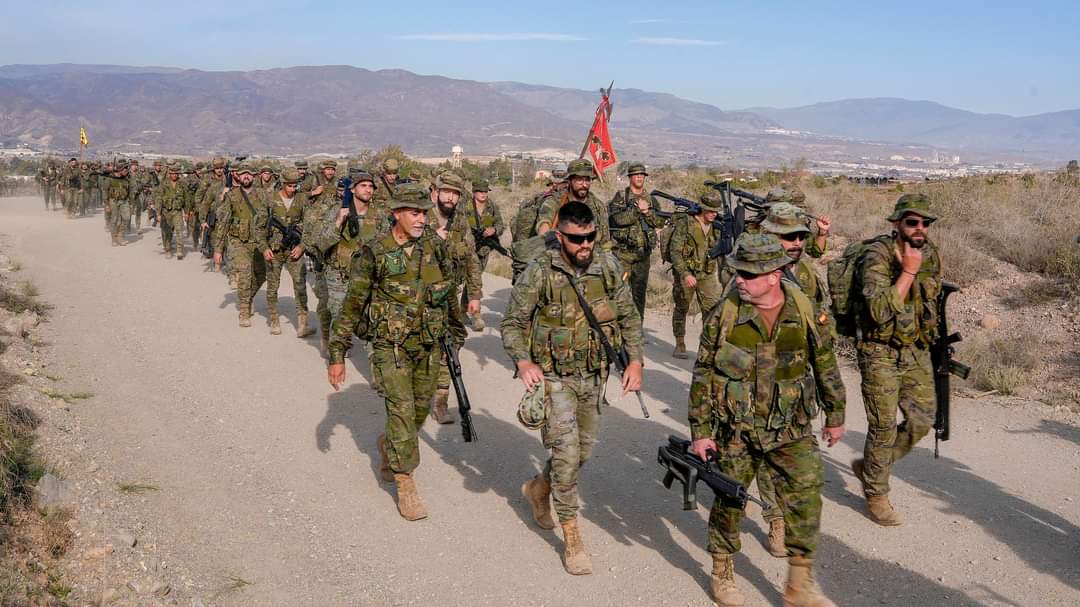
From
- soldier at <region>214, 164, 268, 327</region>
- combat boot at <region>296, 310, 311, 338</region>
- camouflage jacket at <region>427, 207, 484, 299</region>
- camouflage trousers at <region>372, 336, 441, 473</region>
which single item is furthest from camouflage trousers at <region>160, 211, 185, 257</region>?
camouflage trousers at <region>372, 336, 441, 473</region>

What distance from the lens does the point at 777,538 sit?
5203mm

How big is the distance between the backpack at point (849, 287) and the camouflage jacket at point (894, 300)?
0.06m

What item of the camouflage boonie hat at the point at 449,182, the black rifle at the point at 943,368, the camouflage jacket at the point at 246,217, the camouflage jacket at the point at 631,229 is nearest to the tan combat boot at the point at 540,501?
the black rifle at the point at 943,368

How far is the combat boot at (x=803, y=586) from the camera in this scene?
4.28m

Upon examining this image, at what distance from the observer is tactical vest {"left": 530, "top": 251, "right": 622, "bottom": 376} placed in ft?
16.1

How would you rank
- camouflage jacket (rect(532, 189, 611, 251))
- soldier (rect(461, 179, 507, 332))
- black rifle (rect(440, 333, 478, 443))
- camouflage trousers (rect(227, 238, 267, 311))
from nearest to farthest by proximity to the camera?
black rifle (rect(440, 333, 478, 443))
camouflage jacket (rect(532, 189, 611, 251))
soldier (rect(461, 179, 507, 332))
camouflage trousers (rect(227, 238, 267, 311))

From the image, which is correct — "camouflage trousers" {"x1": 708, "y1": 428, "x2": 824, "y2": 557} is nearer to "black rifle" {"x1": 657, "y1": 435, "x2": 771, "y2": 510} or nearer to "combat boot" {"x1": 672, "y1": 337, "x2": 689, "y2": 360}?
"black rifle" {"x1": 657, "y1": 435, "x2": 771, "y2": 510}

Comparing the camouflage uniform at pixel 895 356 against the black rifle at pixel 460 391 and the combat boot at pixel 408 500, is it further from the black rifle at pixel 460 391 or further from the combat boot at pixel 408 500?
the combat boot at pixel 408 500

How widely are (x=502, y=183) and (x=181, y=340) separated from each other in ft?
98.5

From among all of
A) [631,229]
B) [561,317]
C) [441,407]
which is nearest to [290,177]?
[631,229]

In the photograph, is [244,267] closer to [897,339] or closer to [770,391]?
[897,339]

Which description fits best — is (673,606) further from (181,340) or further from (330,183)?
(330,183)

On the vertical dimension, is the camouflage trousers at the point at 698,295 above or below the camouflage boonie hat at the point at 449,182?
below

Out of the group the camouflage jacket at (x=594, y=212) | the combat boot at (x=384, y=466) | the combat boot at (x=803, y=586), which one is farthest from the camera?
the camouflage jacket at (x=594, y=212)
